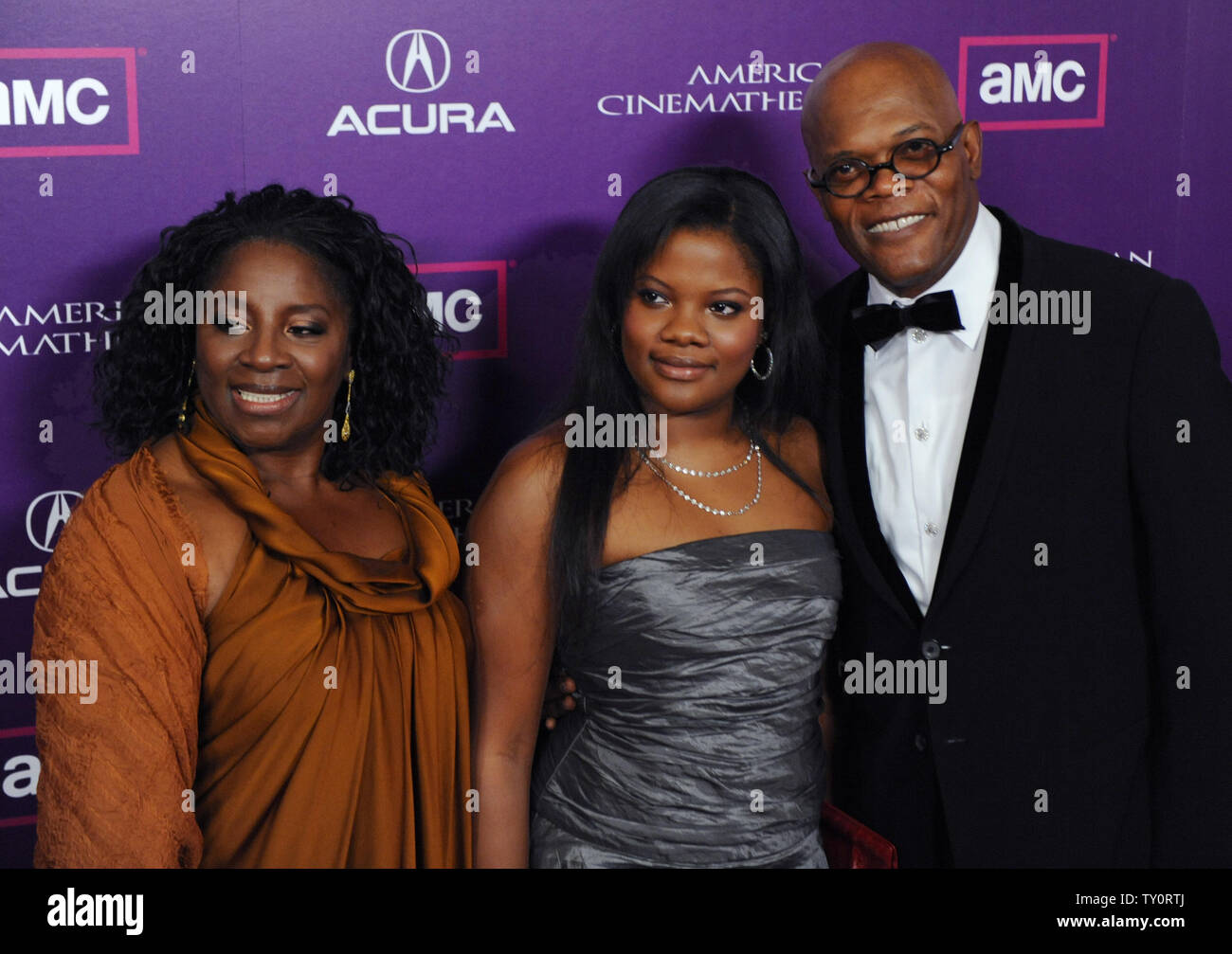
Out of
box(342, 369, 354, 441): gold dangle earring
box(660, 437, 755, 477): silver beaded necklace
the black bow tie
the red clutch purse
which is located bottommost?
the red clutch purse

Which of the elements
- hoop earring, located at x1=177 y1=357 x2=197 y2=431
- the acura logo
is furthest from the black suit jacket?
the acura logo

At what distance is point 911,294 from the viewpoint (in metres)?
2.11

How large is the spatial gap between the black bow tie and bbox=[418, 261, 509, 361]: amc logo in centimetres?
84

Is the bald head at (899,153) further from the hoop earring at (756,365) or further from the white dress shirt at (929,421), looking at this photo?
the hoop earring at (756,365)

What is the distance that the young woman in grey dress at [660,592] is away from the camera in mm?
1984

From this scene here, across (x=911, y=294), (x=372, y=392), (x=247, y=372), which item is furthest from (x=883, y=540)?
(x=247, y=372)

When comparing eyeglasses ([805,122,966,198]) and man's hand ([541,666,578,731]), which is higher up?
eyeglasses ([805,122,966,198])

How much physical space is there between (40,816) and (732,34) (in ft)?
6.47

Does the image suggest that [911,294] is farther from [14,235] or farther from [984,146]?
[14,235]

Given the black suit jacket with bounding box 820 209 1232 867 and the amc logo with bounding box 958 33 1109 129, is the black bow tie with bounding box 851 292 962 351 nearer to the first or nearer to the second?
the black suit jacket with bounding box 820 209 1232 867

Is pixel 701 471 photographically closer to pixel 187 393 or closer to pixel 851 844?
pixel 851 844

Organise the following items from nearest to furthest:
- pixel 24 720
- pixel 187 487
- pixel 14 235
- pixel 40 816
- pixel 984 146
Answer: pixel 40 816 → pixel 187 487 → pixel 14 235 → pixel 24 720 → pixel 984 146

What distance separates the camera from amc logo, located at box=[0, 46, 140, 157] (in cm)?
234

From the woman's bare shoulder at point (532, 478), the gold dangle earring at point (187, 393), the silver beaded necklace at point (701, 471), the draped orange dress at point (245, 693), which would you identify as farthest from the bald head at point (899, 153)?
the gold dangle earring at point (187, 393)
